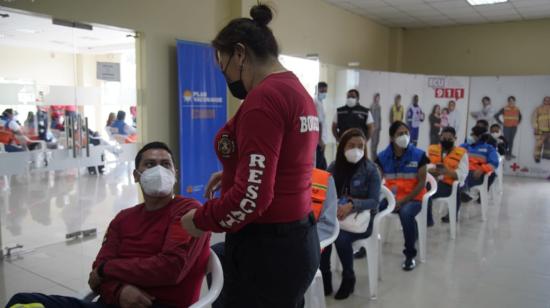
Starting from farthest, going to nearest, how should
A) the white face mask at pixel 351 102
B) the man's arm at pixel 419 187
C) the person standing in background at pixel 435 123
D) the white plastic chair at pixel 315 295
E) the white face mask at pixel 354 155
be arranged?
the person standing in background at pixel 435 123
the white face mask at pixel 351 102
the man's arm at pixel 419 187
the white face mask at pixel 354 155
the white plastic chair at pixel 315 295

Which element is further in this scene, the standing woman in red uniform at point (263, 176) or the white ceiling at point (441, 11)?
the white ceiling at point (441, 11)

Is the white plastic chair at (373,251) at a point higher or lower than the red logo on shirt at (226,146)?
lower

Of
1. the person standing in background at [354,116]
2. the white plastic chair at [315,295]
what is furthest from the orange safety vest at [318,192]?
the person standing in background at [354,116]

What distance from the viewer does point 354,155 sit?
299 cm

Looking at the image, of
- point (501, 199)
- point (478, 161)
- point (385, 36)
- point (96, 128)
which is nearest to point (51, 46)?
point (96, 128)

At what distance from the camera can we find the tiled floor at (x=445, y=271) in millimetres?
2938

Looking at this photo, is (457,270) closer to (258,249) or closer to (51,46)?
(258,249)

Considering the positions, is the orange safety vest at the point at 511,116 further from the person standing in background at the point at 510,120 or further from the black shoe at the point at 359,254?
the black shoe at the point at 359,254

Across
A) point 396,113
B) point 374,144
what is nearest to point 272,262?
point 374,144

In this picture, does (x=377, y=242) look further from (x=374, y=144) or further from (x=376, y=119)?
(x=376, y=119)

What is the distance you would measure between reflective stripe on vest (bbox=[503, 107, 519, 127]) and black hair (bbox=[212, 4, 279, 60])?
843cm

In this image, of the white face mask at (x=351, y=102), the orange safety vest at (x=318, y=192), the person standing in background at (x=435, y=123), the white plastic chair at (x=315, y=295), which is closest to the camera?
the white plastic chair at (x=315, y=295)

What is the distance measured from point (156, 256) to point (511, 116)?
8463 mm

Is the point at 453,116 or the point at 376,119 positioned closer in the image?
the point at 376,119
